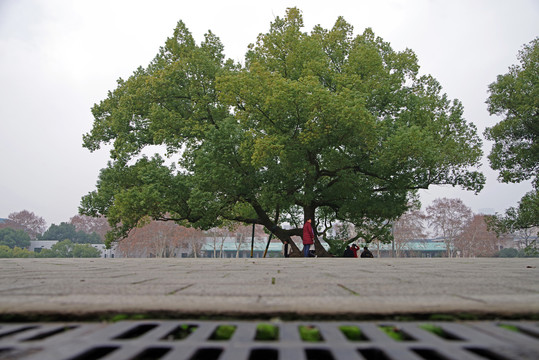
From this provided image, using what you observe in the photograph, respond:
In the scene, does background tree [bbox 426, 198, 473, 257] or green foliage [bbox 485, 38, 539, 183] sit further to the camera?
background tree [bbox 426, 198, 473, 257]

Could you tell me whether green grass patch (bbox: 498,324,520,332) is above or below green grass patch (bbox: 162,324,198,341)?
above

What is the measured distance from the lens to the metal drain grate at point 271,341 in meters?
1.33

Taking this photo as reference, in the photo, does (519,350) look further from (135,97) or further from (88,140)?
(88,140)

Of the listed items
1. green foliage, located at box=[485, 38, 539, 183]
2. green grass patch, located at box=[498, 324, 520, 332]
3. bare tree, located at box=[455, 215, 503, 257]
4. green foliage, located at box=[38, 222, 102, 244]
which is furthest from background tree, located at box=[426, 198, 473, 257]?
green foliage, located at box=[38, 222, 102, 244]

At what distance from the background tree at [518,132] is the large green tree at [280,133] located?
14.9ft

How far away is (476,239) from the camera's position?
49969 millimetres

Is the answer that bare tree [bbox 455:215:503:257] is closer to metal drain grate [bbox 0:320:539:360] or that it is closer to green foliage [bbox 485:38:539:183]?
green foliage [bbox 485:38:539:183]

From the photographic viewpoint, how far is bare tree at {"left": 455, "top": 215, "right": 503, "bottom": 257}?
4956cm

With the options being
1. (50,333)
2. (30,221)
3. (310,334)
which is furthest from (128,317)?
(30,221)

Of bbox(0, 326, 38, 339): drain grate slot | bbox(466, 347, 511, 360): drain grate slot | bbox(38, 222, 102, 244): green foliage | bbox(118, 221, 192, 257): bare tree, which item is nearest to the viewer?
bbox(466, 347, 511, 360): drain grate slot

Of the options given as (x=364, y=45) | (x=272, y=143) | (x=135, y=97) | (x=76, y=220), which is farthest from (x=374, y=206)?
(x=76, y=220)

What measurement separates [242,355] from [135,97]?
21.3m

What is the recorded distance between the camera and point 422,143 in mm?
15086

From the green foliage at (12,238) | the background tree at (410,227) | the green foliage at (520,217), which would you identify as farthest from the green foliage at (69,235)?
the green foliage at (520,217)
